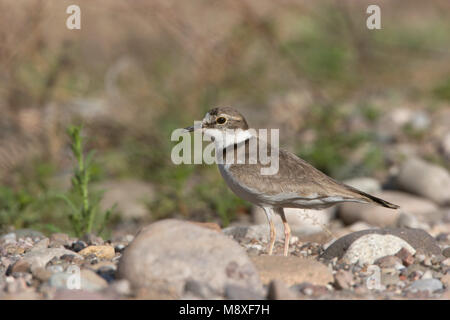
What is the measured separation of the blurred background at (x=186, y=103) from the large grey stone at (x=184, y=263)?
2.78m

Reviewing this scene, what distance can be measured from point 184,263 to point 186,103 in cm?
595

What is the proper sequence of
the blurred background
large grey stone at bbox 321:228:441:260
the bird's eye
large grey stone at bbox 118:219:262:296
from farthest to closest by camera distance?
1. the blurred background
2. the bird's eye
3. large grey stone at bbox 321:228:441:260
4. large grey stone at bbox 118:219:262:296

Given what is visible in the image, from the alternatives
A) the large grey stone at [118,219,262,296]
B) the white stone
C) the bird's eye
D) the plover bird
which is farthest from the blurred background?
the large grey stone at [118,219,262,296]

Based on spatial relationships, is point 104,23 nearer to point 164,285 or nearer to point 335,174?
point 335,174

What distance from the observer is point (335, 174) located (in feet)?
26.6

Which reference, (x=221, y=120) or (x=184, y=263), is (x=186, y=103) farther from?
(x=184, y=263)

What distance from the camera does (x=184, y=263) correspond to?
360 centimetres

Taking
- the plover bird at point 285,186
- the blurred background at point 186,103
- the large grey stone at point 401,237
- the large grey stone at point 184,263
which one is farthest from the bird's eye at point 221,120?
the blurred background at point 186,103

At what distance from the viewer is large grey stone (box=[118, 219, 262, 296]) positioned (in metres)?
3.59

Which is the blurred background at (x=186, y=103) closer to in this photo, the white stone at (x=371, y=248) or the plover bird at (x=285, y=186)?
the plover bird at (x=285, y=186)

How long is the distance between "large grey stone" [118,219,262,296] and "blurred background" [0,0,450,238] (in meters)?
2.78

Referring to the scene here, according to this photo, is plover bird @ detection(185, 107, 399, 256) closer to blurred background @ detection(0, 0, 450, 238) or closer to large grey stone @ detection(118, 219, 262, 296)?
large grey stone @ detection(118, 219, 262, 296)

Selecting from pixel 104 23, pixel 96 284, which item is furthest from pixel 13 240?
pixel 104 23

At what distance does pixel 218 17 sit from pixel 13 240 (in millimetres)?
6782
